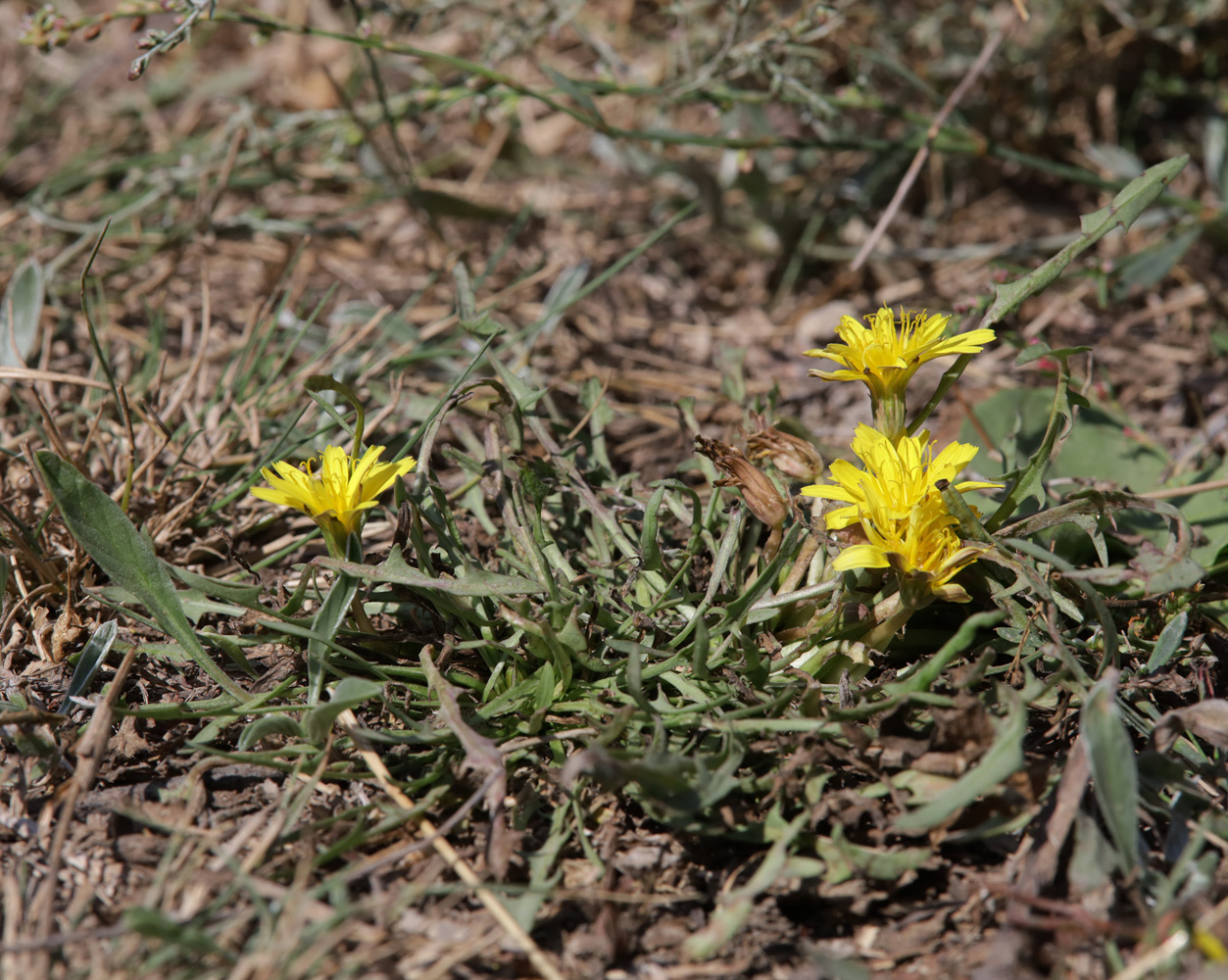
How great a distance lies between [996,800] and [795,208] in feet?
7.49

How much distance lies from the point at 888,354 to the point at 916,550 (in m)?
0.34

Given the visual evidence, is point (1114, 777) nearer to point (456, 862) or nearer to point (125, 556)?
point (456, 862)

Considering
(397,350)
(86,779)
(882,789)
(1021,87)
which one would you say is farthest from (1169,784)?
(1021,87)

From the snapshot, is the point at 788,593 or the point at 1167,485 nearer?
the point at 788,593

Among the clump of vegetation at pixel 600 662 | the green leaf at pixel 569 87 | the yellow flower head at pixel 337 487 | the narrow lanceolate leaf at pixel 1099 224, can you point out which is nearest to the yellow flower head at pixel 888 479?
the clump of vegetation at pixel 600 662

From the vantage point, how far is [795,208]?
10.7ft

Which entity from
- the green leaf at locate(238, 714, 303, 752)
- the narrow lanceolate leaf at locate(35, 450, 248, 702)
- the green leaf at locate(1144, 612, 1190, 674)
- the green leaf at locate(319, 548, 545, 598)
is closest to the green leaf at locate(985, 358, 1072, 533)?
the green leaf at locate(1144, 612, 1190, 674)

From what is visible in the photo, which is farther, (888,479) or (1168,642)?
(1168,642)

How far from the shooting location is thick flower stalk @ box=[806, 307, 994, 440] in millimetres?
1645

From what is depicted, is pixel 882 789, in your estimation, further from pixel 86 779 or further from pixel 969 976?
pixel 86 779

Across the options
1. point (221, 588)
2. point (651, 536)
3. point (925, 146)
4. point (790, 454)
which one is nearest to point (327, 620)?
point (221, 588)

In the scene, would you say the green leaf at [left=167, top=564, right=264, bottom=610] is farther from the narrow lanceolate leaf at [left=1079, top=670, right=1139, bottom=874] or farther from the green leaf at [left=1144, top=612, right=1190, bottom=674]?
the green leaf at [left=1144, top=612, right=1190, bottom=674]

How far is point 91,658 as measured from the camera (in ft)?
5.71

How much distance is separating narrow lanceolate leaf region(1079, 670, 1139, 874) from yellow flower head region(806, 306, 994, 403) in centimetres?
61
